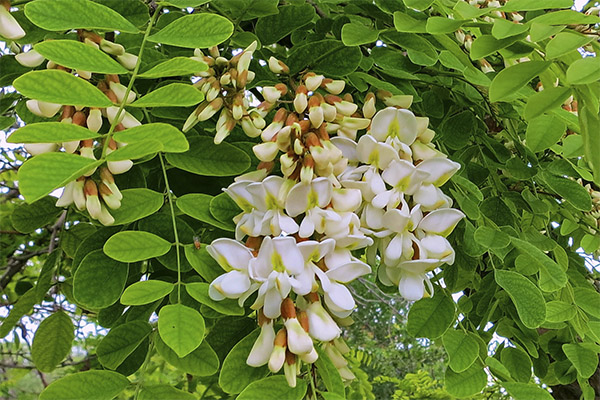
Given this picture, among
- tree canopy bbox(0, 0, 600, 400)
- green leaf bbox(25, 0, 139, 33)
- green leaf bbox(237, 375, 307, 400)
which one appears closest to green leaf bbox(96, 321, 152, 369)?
tree canopy bbox(0, 0, 600, 400)

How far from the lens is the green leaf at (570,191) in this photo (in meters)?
0.57

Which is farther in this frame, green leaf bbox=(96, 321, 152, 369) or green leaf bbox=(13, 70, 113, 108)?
green leaf bbox=(96, 321, 152, 369)

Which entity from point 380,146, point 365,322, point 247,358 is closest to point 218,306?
point 247,358

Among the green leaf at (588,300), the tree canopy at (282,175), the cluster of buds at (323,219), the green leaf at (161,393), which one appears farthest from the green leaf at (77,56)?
the green leaf at (588,300)

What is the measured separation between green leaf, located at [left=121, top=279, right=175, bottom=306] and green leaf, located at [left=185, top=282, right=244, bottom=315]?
18 mm

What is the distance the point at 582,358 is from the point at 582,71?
0.33m

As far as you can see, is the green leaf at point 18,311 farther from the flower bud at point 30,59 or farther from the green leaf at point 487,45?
the green leaf at point 487,45

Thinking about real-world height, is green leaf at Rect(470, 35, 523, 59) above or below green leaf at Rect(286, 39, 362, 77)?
above

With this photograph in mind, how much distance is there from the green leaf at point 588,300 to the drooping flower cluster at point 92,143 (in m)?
0.40

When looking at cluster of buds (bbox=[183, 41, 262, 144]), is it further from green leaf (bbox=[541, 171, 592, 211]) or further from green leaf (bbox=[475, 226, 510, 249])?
green leaf (bbox=[541, 171, 592, 211])

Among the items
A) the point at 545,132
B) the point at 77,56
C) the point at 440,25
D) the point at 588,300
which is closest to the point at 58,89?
the point at 77,56

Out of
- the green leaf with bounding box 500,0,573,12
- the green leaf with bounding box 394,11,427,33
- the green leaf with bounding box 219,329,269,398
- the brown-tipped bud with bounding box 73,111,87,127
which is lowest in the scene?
the green leaf with bounding box 219,329,269,398

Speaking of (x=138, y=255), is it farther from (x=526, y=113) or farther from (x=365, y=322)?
(x=365, y=322)

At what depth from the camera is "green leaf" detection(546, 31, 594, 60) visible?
33 cm
